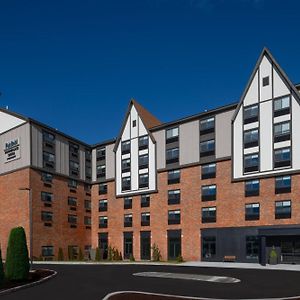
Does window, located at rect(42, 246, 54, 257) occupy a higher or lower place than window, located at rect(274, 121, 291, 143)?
lower

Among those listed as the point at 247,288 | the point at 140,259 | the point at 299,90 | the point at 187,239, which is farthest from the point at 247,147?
the point at 247,288

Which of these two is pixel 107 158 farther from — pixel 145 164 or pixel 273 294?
pixel 273 294

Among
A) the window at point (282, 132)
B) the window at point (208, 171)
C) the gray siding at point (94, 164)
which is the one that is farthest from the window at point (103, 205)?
the window at point (282, 132)

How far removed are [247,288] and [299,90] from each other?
29079 millimetres

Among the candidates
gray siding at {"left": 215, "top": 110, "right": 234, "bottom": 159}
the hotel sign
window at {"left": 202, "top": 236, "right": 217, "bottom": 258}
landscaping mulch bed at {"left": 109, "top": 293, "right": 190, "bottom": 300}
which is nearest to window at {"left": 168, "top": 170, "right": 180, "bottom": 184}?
gray siding at {"left": 215, "top": 110, "right": 234, "bottom": 159}

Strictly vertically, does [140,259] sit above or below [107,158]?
below

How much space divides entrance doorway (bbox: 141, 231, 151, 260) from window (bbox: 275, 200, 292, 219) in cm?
1839

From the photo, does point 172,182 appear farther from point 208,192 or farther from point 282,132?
point 282,132

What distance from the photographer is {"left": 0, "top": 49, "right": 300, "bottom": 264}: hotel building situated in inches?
1767

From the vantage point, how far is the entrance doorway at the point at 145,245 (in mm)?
55744

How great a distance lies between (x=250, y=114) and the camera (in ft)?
156

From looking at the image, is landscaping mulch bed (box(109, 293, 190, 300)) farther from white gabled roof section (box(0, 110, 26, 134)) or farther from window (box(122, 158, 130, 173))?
white gabled roof section (box(0, 110, 26, 134))

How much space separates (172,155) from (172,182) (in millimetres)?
3547

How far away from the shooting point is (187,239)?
51.8 meters
